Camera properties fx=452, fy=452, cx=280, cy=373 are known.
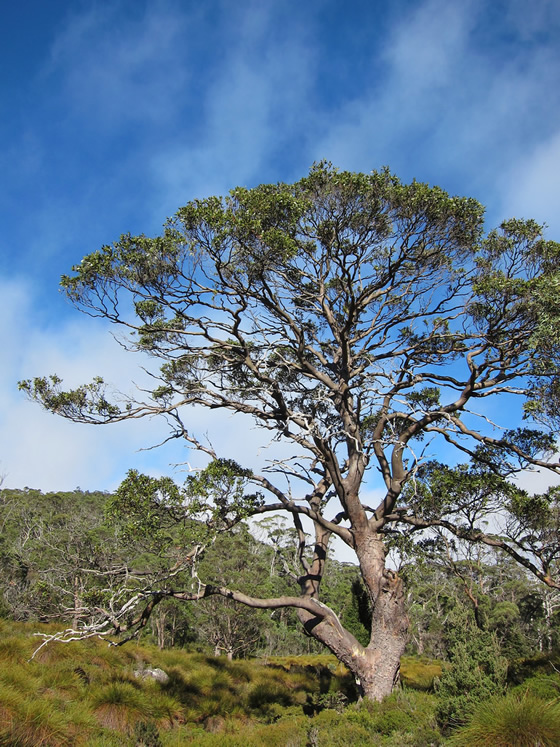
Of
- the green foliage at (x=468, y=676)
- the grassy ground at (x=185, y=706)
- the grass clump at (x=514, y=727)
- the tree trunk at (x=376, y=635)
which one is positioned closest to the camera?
the grass clump at (x=514, y=727)

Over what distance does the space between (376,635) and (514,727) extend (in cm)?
479

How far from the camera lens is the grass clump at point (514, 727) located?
518cm

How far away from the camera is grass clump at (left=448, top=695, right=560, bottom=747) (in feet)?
17.0

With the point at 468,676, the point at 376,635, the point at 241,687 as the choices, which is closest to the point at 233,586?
the point at 241,687

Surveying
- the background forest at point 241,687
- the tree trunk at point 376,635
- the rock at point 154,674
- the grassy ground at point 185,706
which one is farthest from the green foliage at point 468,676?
the rock at point 154,674

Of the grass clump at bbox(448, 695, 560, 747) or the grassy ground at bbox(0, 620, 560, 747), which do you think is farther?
the grassy ground at bbox(0, 620, 560, 747)

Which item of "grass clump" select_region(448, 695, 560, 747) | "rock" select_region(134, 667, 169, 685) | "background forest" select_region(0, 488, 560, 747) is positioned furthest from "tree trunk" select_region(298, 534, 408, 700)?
"rock" select_region(134, 667, 169, 685)

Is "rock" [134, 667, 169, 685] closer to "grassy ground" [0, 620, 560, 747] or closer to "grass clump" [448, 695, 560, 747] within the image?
"grassy ground" [0, 620, 560, 747]

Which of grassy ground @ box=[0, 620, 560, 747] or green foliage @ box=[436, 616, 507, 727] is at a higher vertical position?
green foliage @ box=[436, 616, 507, 727]

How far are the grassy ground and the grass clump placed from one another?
20 millimetres

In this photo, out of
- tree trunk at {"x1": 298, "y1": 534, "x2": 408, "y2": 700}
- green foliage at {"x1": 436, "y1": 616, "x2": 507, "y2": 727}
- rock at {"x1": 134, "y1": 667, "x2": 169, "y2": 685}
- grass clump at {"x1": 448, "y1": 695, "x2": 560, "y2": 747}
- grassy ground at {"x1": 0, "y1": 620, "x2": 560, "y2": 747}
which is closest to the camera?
grass clump at {"x1": 448, "y1": 695, "x2": 560, "y2": 747}

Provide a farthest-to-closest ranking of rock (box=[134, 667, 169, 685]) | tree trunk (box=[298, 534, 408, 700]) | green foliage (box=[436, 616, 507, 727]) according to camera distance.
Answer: rock (box=[134, 667, 169, 685]) → tree trunk (box=[298, 534, 408, 700]) → green foliage (box=[436, 616, 507, 727])

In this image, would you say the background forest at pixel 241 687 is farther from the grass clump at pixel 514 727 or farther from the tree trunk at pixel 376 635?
the tree trunk at pixel 376 635

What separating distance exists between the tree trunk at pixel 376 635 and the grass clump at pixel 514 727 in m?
3.83
